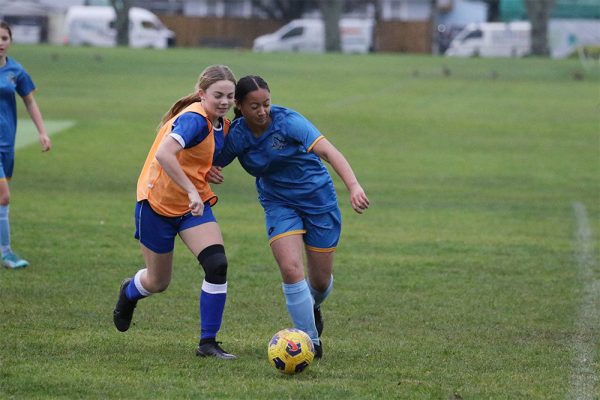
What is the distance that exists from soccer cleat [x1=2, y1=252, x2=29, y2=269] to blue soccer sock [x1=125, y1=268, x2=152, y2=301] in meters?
3.44

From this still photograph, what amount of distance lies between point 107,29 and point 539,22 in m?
21.0

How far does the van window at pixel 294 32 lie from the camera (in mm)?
60375

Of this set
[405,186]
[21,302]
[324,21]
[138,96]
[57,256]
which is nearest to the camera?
[21,302]

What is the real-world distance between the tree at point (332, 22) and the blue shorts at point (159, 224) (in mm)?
48134

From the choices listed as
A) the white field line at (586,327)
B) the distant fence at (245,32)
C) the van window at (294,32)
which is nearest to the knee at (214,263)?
the white field line at (586,327)

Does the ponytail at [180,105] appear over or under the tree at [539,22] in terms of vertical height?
over

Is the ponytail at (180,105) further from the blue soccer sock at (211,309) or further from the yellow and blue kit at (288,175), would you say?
the blue soccer sock at (211,309)

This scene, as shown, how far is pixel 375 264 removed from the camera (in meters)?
12.2

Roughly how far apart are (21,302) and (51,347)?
182 cm

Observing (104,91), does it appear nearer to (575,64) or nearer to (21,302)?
(575,64)

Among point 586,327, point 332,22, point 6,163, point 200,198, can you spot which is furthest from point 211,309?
point 332,22

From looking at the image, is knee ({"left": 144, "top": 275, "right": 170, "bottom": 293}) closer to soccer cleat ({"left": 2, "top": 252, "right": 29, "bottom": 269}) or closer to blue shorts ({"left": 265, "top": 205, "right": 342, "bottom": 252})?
blue shorts ({"left": 265, "top": 205, "right": 342, "bottom": 252})

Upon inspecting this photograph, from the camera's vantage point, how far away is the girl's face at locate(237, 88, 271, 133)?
7.15 m

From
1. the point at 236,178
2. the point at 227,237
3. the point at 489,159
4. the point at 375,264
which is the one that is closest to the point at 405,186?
the point at 236,178
